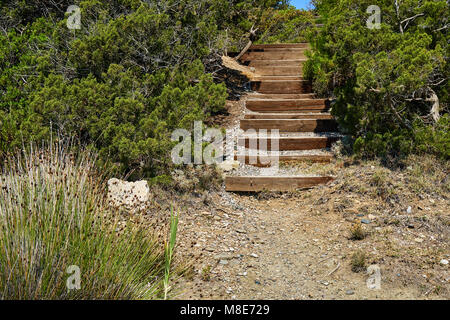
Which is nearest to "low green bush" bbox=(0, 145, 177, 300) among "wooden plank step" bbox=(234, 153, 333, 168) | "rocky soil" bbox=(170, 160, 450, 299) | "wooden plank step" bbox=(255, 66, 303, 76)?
"rocky soil" bbox=(170, 160, 450, 299)

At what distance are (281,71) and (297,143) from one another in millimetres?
3853

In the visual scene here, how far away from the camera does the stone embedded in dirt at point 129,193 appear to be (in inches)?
169

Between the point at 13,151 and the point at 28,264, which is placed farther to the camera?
the point at 13,151

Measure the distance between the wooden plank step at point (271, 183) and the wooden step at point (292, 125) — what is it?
1.79 m

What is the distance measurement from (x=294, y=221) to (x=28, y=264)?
3235mm

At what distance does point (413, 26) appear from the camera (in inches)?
235

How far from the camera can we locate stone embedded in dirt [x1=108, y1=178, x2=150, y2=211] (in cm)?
429

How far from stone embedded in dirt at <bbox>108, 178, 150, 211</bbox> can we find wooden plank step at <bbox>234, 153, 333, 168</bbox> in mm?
2072

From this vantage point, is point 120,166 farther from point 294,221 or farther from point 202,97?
point 294,221

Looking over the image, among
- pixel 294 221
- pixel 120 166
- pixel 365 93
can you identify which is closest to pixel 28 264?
pixel 120 166

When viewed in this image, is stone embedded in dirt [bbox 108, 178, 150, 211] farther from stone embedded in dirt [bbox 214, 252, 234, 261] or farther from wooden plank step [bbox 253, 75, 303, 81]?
wooden plank step [bbox 253, 75, 303, 81]

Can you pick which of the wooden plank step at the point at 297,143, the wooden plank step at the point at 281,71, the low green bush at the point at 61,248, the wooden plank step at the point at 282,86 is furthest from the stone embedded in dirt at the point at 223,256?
the wooden plank step at the point at 281,71
